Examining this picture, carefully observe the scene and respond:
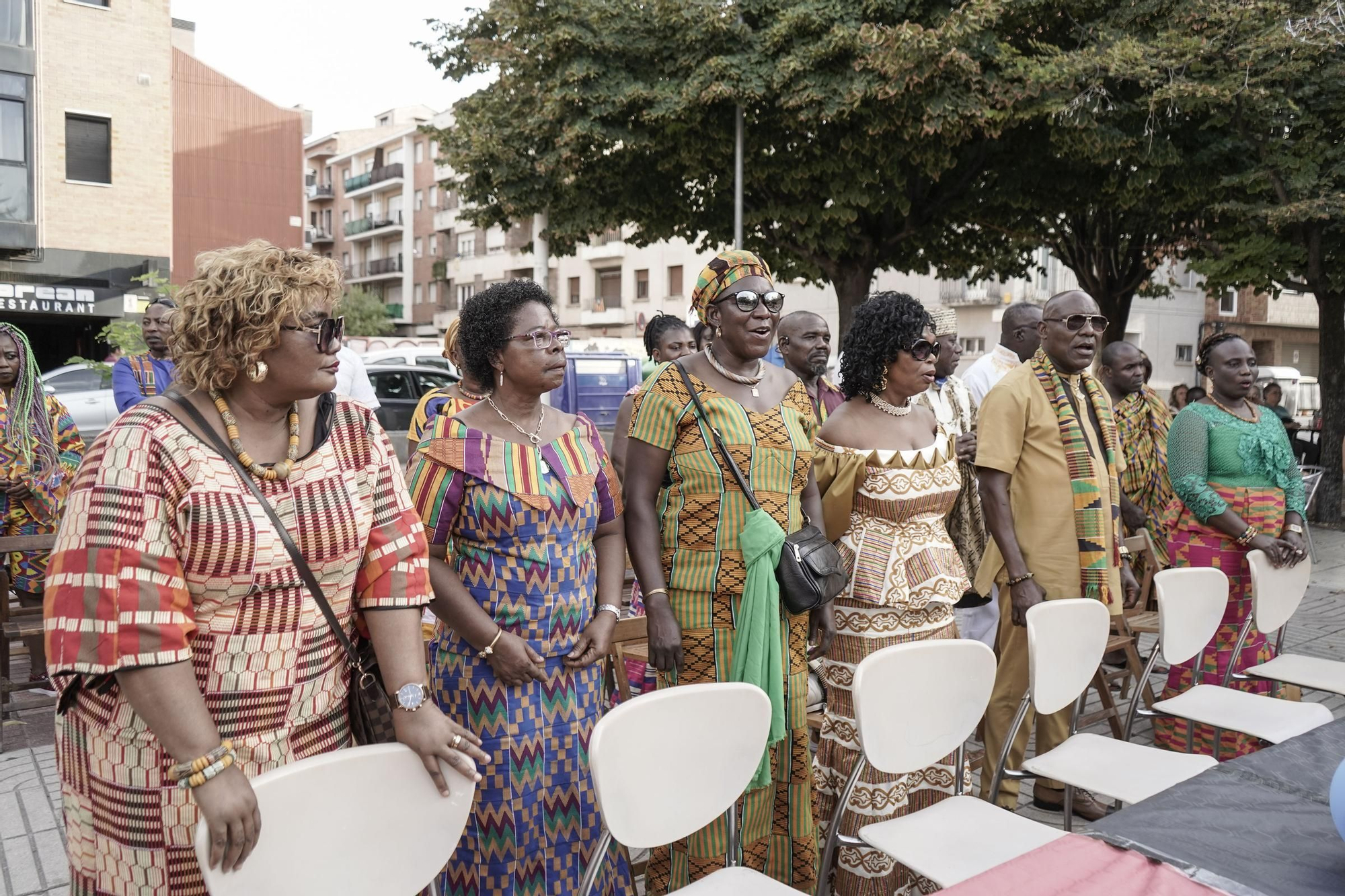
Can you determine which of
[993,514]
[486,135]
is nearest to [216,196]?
[486,135]

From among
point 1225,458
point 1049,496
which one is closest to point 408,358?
point 1225,458

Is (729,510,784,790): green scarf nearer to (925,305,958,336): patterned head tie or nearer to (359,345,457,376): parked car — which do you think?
(925,305,958,336): patterned head tie

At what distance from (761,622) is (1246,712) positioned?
229cm

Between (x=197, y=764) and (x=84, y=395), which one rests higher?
(x=84, y=395)

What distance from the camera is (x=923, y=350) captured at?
3.32 meters

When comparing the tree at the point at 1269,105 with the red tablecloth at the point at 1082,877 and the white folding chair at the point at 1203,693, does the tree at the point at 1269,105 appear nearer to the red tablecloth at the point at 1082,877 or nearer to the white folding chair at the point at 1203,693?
the white folding chair at the point at 1203,693

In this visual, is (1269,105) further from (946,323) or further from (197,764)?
(197,764)

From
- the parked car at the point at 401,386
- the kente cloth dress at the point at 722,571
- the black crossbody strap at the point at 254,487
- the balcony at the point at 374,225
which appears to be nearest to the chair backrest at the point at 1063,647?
the kente cloth dress at the point at 722,571

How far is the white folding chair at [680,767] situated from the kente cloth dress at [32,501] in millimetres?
4018

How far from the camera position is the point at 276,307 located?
1.90 m

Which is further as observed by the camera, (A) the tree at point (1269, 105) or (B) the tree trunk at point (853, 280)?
(B) the tree trunk at point (853, 280)

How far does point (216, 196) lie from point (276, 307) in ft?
110

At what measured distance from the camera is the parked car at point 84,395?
12.1m

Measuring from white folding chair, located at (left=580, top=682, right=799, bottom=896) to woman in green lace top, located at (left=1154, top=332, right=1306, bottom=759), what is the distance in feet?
9.28
